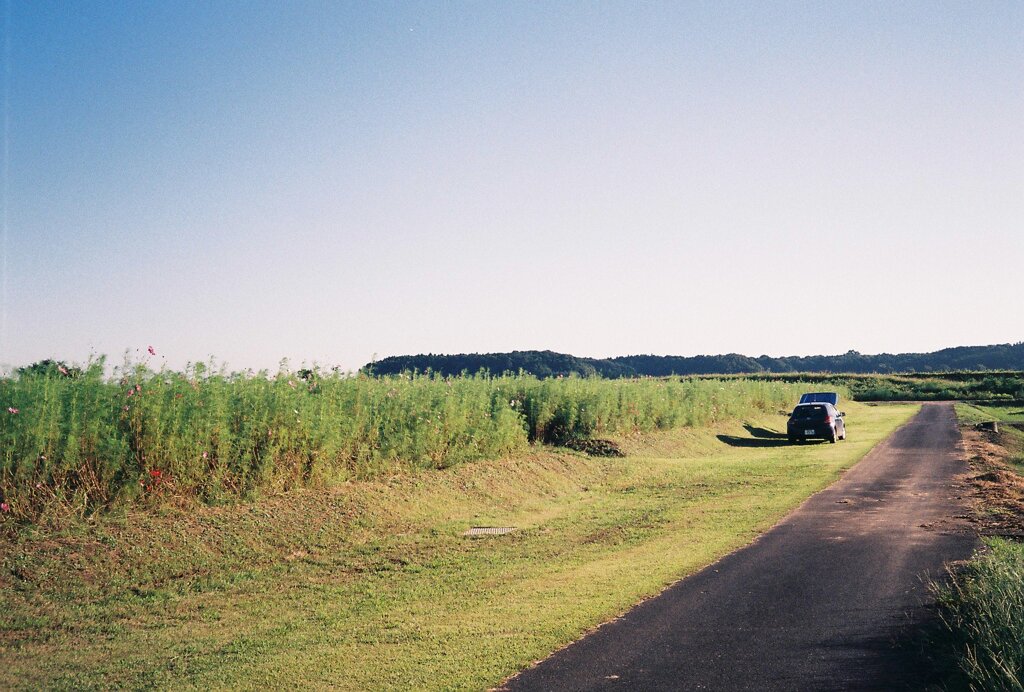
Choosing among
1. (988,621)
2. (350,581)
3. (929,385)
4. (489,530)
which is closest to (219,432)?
(350,581)

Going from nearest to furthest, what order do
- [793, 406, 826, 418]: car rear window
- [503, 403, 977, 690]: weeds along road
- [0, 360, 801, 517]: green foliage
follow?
[503, 403, 977, 690]: weeds along road < [0, 360, 801, 517]: green foliage < [793, 406, 826, 418]: car rear window

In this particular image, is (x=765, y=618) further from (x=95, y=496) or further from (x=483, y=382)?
(x=483, y=382)

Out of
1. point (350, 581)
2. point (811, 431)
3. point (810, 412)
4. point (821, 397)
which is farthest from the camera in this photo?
point (821, 397)

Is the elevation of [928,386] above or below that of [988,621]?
above

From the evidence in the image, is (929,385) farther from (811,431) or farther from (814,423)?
(811,431)

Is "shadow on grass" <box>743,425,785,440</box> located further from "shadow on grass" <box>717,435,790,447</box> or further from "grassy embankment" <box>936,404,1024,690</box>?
"grassy embankment" <box>936,404,1024,690</box>

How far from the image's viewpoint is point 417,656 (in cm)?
703

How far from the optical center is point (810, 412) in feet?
98.8

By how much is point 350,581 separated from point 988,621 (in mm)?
7226

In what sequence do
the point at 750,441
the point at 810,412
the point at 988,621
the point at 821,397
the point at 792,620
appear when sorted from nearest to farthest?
1. the point at 988,621
2. the point at 792,620
3. the point at 810,412
4. the point at 750,441
5. the point at 821,397

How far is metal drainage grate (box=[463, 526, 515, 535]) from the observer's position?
526 inches

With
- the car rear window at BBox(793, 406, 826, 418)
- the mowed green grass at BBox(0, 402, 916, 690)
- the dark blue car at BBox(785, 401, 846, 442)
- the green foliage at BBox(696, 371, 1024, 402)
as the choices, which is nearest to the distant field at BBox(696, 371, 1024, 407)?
the green foliage at BBox(696, 371, 1024, 402)

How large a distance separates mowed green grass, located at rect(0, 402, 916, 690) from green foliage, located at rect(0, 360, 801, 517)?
49 cm

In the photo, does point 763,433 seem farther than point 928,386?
No
